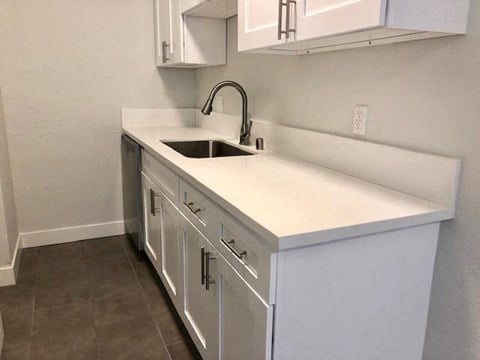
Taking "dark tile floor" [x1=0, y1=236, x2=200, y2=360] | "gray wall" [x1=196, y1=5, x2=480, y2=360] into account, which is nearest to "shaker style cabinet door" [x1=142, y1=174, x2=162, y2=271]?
"dark tile floor" [x1=0, y1=236, x2=200, y2=360]

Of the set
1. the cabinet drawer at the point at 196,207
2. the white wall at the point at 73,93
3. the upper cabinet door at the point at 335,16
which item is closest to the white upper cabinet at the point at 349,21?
the upper cabinet door at the point at 335,16

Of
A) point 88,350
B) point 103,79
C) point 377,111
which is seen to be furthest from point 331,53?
point 103,79

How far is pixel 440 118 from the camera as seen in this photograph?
3.88ft

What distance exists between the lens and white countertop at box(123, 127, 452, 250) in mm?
983

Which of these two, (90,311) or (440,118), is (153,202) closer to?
(90,311)

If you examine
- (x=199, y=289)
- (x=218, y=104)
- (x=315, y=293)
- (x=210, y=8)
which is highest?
(x=210, y=8)

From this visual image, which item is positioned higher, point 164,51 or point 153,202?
point 164,51

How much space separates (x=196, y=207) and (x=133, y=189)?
52.2 inches

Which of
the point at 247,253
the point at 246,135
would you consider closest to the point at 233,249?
the point at 247,253

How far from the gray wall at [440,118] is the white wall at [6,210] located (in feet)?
6.38

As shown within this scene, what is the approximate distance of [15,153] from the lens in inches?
111

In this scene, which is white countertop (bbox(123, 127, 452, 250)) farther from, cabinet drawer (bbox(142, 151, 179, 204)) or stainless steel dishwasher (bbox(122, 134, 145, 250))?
stainless steel dishwasher (bbox(122, 134, 145, 250))

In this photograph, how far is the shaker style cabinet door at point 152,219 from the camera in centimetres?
220

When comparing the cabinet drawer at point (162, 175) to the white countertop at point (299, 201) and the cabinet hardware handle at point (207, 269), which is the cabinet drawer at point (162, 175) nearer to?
the white countertop at point (299, 201)
